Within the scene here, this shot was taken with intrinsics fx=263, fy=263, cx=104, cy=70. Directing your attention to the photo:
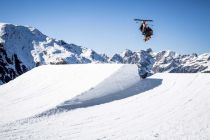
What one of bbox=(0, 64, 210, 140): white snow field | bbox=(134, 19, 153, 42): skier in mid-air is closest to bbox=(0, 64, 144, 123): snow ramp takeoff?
bbox=(0, 64, 210, 140): white snow field

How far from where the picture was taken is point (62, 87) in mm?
22578

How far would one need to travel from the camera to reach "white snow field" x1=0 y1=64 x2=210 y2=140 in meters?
13.5

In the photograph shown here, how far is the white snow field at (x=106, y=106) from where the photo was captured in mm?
13453

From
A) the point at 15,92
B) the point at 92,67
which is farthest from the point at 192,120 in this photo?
the point at 15,92

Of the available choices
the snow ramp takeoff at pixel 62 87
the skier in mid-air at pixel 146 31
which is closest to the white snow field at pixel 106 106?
the snow ramp takeoff at pixel 62 87

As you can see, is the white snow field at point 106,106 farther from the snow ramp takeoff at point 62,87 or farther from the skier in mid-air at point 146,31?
the skier in mid-air at point 146,31

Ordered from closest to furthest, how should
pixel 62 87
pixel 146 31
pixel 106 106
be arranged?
pixel 106 106, pixel 146 31, pixel 62 87

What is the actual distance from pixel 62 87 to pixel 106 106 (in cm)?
569

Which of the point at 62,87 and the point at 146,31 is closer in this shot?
the point at 146,31

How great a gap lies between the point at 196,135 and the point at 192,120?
2122mm

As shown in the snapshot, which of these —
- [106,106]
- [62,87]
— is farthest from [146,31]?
[62,87]

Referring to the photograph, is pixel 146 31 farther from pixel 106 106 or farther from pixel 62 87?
pixel 62 87

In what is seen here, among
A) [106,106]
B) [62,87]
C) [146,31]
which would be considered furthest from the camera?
[62,87]

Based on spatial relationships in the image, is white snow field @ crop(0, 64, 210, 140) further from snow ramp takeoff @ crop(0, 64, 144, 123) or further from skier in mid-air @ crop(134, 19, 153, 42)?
skier in mid-air @ crop(134, 19, 153, 42)
